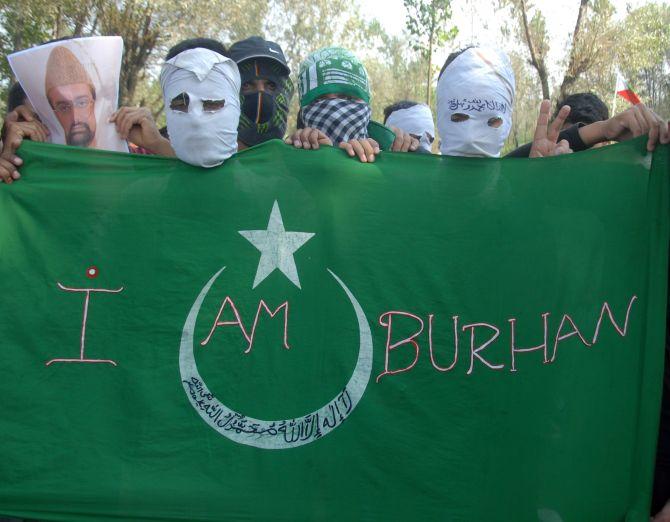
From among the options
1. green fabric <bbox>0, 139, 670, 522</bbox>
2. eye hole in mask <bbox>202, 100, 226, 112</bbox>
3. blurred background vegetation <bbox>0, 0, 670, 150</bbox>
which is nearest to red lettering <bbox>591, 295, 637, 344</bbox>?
green fabric <bbox>0, 139, 670, 522</bbox>

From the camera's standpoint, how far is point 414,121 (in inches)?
233

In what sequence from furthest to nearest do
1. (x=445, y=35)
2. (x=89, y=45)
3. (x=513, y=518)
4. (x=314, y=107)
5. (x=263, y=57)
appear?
(x=445, y=35) < (x=263, y=57) < (x=314, y=107) < (x=89, y=45) < (x=513, y=518)

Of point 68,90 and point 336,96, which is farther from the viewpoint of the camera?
point 336,96

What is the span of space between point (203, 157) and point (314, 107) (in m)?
0.75

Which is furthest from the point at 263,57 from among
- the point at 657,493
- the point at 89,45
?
the point at 657,493

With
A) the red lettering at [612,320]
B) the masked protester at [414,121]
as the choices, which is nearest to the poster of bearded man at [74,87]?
the red lettering at [612,320]

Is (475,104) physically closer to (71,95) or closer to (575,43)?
(71,95)

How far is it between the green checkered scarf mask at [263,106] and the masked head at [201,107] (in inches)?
30.2

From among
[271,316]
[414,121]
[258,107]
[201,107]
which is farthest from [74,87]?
[414,121]

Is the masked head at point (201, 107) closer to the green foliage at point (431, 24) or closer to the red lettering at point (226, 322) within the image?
the red lettering at point (226, 322)

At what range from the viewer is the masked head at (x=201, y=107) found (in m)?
3.03

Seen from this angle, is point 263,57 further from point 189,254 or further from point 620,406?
point 620,406

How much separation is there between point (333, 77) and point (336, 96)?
0.09 meters

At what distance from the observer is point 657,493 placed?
3.00 m
